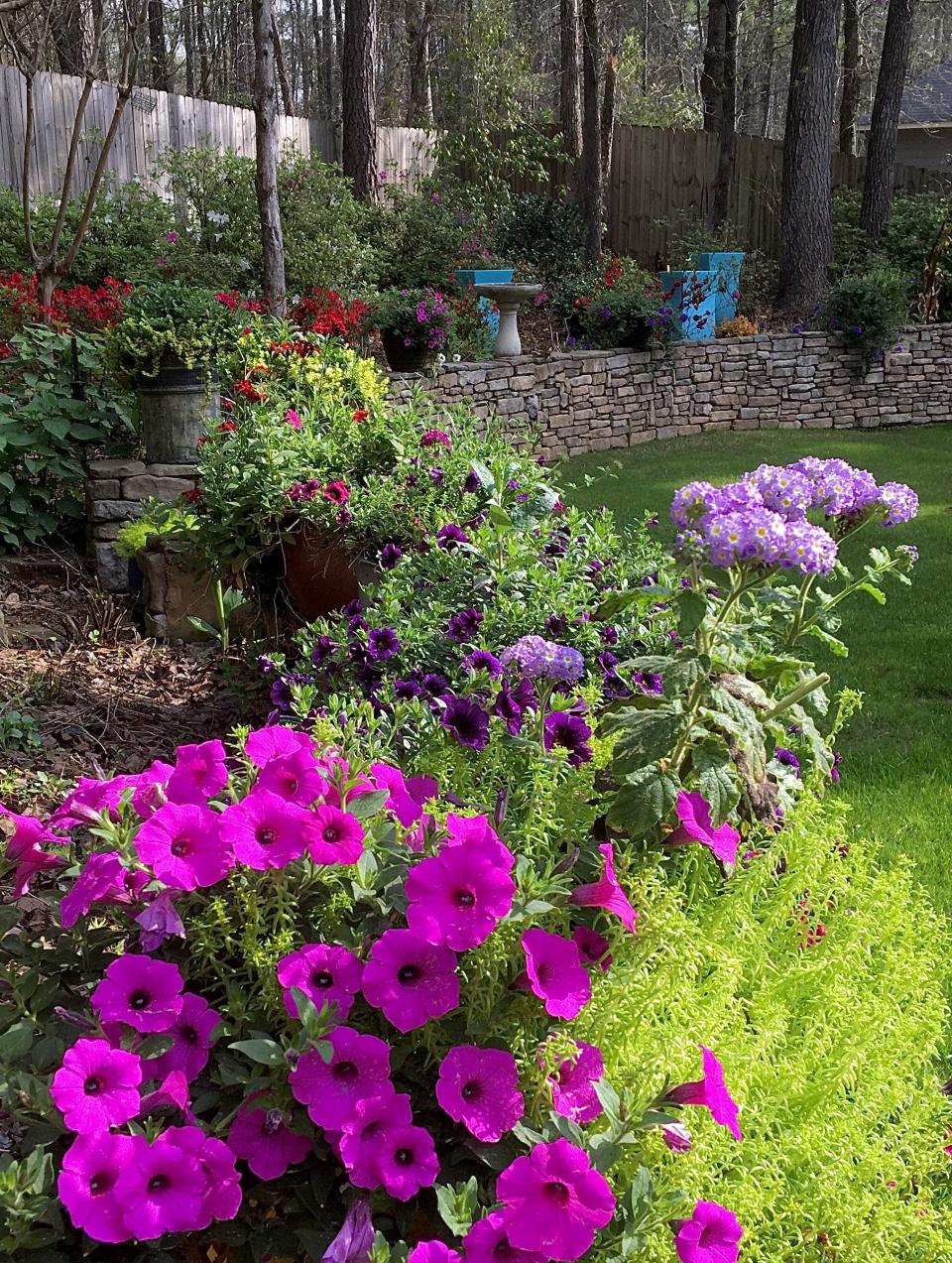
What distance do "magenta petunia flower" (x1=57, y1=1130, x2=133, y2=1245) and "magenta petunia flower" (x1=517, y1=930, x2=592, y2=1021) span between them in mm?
424

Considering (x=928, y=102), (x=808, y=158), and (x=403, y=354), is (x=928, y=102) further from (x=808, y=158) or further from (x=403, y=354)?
(x=403, y=354)

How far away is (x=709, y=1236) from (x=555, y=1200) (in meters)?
0.19

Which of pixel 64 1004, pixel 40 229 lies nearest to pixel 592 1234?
pixel 64 1004

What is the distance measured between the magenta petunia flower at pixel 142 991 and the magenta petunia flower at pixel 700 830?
0.63m

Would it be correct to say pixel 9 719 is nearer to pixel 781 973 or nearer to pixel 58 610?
pixel 58 610

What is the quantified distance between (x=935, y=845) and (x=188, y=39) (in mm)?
23667

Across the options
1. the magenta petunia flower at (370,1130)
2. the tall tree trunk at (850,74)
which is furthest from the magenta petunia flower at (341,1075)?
the tall tree trunk at (850,74)

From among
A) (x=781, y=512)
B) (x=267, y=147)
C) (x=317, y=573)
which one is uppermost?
(x=267, y=147)

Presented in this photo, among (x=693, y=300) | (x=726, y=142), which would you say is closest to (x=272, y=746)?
(x=693, y=300)

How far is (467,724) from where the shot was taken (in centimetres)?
187

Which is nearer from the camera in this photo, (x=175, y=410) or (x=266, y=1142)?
(x=266, y=1142)

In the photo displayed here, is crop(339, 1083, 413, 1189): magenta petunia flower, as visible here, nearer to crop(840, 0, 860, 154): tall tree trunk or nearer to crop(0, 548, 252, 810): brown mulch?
crop(0, 548, 252, 810): brown mulch

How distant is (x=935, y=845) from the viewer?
2.98m

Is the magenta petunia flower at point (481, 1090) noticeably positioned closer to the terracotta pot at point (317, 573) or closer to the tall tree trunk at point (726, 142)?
the terracotta pot at point (317, 573)
